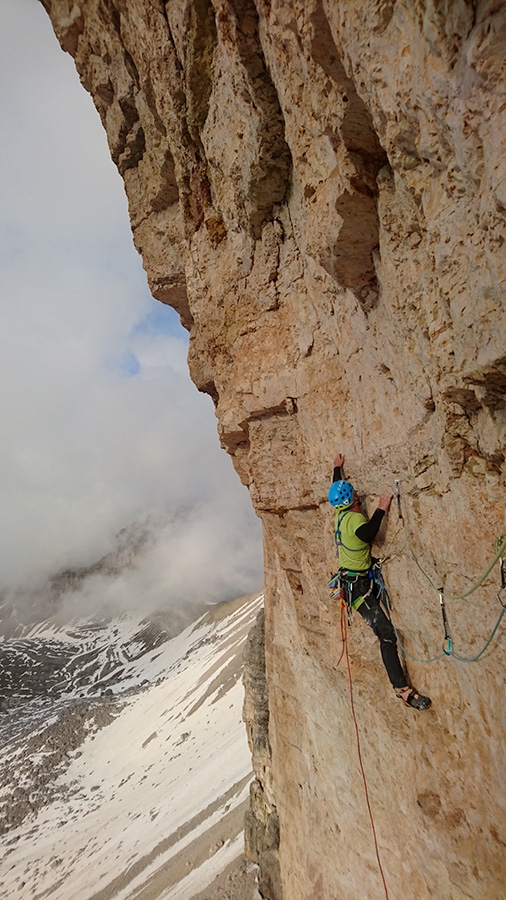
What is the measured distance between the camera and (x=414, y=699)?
5.00m

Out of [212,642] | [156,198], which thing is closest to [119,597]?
[212,642]

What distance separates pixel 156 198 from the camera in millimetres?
8867

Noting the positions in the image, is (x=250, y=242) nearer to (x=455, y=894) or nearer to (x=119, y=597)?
(x=455, y=894)

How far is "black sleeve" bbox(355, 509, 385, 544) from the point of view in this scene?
5.16 meters

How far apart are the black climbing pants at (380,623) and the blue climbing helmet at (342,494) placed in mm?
898

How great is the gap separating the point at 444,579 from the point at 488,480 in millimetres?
1213

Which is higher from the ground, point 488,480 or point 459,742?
point 488,480

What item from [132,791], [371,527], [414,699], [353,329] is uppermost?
[353,329]

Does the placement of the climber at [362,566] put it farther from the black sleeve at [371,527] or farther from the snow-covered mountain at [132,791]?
the snow-covered mountain at [132,791]

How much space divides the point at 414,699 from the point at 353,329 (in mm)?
4162

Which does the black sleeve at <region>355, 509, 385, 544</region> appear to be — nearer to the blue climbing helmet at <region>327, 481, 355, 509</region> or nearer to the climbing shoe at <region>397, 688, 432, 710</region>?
the blue climbing helmet at <region>327, 481, 355, 509</region>

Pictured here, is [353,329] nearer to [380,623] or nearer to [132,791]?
[380,623]

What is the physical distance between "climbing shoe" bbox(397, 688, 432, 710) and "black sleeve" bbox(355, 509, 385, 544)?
5.57 ft

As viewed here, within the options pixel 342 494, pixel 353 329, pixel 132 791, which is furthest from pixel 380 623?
pixel 132 791
